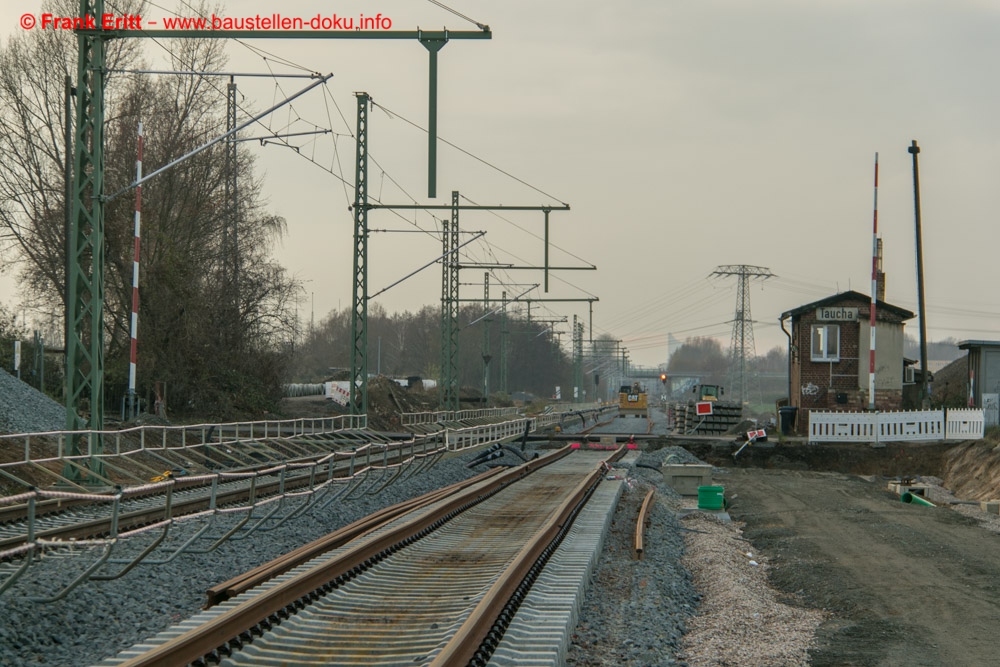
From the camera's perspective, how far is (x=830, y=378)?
145 ft

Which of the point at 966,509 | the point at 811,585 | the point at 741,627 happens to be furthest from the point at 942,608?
the point at 966,509

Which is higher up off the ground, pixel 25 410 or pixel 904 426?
pixel 25 410

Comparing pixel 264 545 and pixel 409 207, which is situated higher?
pixel 409 207

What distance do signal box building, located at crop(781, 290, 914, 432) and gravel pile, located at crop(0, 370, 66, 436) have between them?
28.2 metres

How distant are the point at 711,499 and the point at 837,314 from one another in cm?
2320

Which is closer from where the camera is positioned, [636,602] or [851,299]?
[636,602]

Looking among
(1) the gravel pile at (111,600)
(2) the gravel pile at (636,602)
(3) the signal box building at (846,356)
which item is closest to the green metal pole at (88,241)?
(1) the gravel pile at (111,600)

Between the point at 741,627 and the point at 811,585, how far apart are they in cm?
299

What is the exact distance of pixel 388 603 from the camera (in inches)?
412

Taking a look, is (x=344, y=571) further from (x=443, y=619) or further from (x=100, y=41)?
(x=100, y=41)

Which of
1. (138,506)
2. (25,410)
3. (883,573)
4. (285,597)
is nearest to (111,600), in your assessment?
(285,597)

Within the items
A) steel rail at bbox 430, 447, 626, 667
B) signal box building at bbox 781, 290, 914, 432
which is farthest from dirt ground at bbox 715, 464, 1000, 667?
signal box building at bbox 781, 290, 914, 432

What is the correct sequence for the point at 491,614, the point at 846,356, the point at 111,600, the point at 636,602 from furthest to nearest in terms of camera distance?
the point at 846,356, the point at 636,602, the point at 111,600, the point at 491,614

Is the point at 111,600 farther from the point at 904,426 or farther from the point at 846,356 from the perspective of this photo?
the point at 846,356
